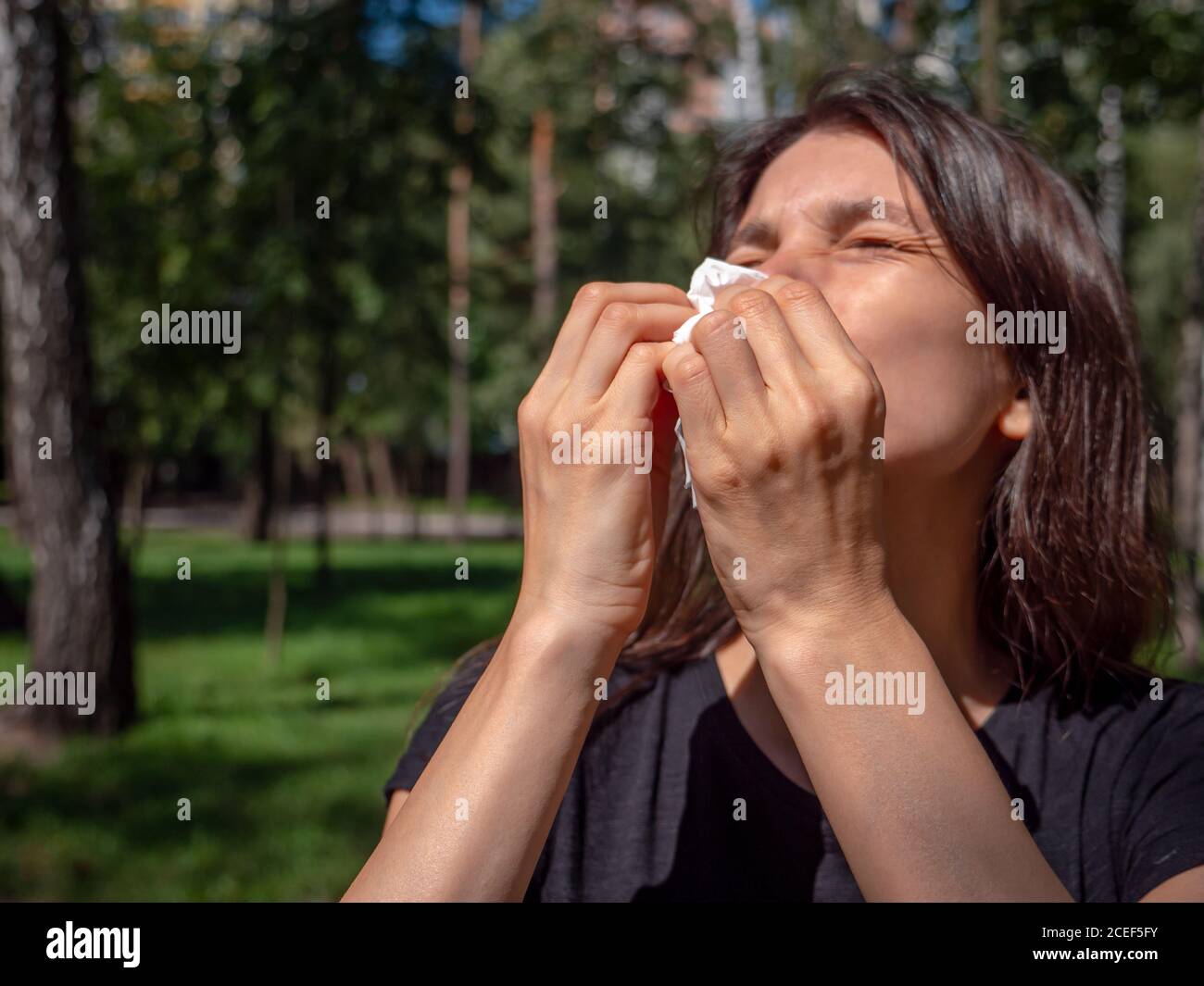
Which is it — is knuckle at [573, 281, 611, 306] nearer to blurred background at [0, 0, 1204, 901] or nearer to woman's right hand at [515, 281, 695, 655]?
woman's right hand at [515, 281, 695, 655]

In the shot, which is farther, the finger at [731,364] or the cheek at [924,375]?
the cheek at [924,375]

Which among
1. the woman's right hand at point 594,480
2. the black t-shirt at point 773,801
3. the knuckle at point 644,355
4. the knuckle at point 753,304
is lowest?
the black t-shirt at point 773,801

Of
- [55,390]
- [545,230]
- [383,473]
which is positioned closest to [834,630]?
[55,390]

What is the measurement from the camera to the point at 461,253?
2308 centimetres

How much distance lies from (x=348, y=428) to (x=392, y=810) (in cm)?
1097

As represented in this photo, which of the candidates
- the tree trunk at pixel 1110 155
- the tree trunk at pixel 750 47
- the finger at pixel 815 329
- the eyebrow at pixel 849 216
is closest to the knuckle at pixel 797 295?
the finger at pixel 815 329

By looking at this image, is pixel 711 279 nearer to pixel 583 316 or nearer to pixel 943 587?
pixel 583 316

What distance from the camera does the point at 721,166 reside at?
2.26 meters

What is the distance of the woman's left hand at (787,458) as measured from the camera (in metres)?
1.27

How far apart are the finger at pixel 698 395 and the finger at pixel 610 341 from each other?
105 millimetres

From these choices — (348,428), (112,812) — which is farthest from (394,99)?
(112,812)

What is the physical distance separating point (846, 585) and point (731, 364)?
29 cm

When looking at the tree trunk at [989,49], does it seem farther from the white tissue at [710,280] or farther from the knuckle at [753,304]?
the knuckle at [753,304]

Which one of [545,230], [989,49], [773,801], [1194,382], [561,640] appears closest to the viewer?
[561,640]
